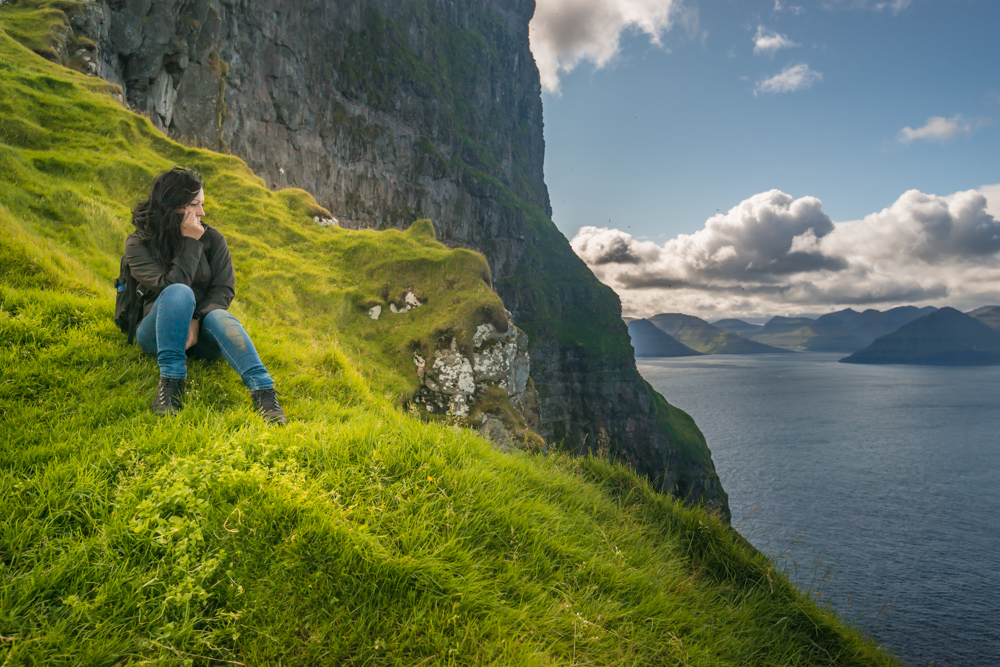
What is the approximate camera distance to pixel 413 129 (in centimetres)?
10756

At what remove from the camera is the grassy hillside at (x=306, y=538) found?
260 cm

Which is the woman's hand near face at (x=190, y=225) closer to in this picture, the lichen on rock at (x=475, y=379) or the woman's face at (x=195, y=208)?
the woman's face at (x=195, y=208)

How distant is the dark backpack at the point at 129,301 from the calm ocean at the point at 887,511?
25.0 ft

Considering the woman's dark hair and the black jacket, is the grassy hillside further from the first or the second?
the woman's dark hair

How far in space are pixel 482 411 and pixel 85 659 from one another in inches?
599

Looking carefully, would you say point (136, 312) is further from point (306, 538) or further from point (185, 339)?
point (306, 538)

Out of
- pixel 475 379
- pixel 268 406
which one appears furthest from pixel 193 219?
pixel 475 379

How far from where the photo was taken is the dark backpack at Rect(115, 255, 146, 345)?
17.2 ft

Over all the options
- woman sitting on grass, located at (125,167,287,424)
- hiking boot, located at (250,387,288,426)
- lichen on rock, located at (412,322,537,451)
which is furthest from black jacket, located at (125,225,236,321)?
lichen on rock, located at (412,322,537,451)

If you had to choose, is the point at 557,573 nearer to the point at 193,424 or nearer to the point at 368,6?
the point at 193,424

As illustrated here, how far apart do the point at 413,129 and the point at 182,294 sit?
4605 inches

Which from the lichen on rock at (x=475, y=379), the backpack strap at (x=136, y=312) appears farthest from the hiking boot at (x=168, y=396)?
the lichen on rock at (x=475, y=379)

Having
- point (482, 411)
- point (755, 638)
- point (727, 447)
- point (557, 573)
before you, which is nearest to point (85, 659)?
point (557, 573)

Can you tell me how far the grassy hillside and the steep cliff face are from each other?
8.70ft
